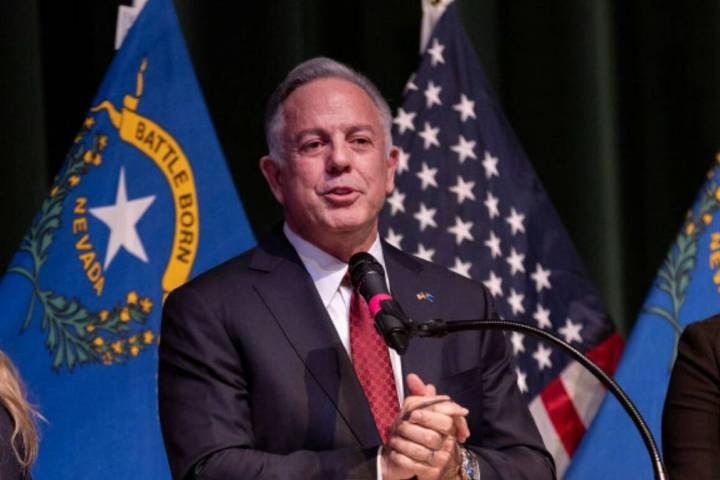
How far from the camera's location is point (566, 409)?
10.9ft

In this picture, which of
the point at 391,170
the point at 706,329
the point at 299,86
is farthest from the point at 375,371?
the point at 706,329

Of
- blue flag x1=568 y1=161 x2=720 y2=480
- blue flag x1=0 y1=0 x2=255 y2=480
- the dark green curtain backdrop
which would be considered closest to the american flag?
blue flag x1=568 y1=161 x2=720 y2=480

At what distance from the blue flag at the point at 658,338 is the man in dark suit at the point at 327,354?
33.0 inches

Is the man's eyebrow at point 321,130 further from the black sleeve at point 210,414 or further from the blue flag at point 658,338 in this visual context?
the blue flag at point 658,338

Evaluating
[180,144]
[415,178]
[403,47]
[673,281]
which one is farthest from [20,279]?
[673,281]

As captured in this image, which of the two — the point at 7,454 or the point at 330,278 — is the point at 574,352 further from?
the point at 7,454

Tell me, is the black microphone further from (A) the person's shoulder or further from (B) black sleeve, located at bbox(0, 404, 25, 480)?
(A) the person's shoulder

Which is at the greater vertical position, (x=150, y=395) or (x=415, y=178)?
(x=415, y=178)

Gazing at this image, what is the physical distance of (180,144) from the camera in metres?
3.21

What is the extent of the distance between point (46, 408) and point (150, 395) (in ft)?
0.77

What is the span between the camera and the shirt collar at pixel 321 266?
92.7 inches

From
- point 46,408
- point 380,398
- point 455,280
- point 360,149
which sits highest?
point 360,149

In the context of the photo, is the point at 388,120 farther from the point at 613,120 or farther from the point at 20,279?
the point at 613,120

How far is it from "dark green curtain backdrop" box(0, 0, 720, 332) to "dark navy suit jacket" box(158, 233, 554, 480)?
136 cm
